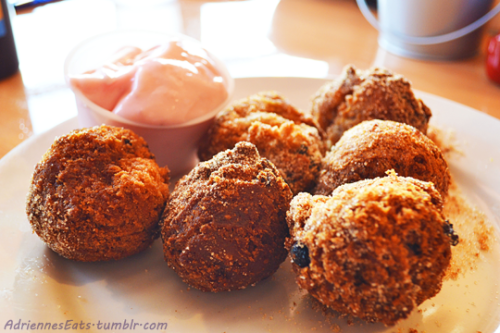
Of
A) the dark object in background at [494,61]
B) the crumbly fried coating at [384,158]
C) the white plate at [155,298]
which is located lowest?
the white plate at [155,298]

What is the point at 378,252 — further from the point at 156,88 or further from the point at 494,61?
the point at 494,61

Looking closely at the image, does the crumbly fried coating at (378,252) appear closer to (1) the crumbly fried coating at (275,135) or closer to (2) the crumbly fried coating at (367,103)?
(1) the crumbly fried coating at (275,135)

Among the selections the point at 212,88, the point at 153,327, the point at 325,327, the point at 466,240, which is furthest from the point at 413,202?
the point at 212,88

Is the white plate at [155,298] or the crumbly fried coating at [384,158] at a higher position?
the crumbly fried coating at [384,158]

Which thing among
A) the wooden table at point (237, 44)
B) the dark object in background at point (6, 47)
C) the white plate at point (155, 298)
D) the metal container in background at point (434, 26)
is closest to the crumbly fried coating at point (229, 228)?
the white plate at point (155, 298)

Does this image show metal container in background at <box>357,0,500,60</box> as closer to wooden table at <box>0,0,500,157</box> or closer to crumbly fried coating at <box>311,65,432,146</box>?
wooden table at <box>0,0,500,157</box>
